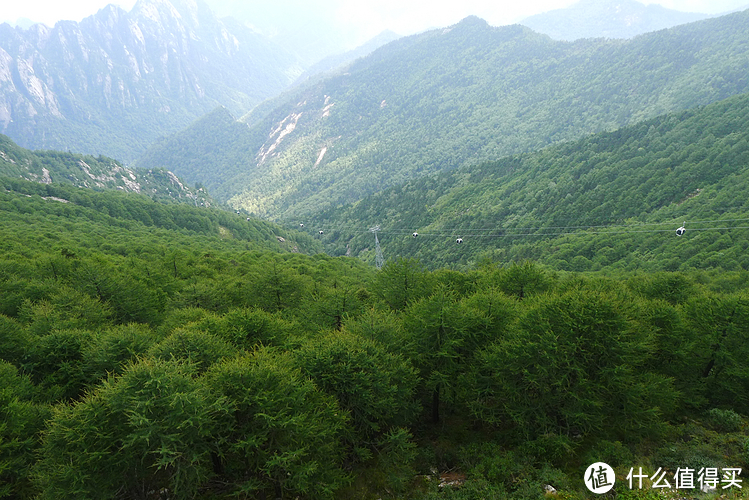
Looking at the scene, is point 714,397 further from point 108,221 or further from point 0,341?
point 108,221

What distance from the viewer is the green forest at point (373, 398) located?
21.3 metres

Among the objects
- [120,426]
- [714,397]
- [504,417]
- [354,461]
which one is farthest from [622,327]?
[120,426]

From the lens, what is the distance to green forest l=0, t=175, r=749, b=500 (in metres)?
21.3

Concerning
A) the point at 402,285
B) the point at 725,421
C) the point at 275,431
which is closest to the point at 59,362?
the point at 275,431

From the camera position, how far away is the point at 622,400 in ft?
96.0

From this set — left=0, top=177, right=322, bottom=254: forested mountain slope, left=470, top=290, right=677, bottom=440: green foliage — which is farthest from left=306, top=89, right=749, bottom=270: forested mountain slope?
left=0, top=177, right=322, bottom=254: forested mountain slope

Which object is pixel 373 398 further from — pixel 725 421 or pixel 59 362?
pixel 725 421

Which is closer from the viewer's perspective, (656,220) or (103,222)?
(103,222)

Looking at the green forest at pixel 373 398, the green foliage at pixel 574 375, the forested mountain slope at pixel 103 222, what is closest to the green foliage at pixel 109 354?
the green forest at pixel 373 398

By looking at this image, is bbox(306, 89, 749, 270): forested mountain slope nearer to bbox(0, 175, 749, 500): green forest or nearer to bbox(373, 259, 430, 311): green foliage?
bbox(0, 175, 749, 500): green forest

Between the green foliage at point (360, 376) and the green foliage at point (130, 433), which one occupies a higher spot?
the green foliage at point (130, 433)

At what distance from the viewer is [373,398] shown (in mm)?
27000

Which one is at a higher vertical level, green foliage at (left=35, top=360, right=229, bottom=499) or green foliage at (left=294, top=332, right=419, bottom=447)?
green foliage at (left=35, top=360, right=229, bottom=499)

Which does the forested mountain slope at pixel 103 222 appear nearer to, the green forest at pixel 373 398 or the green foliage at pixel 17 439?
the green forest at pixel 373 398
